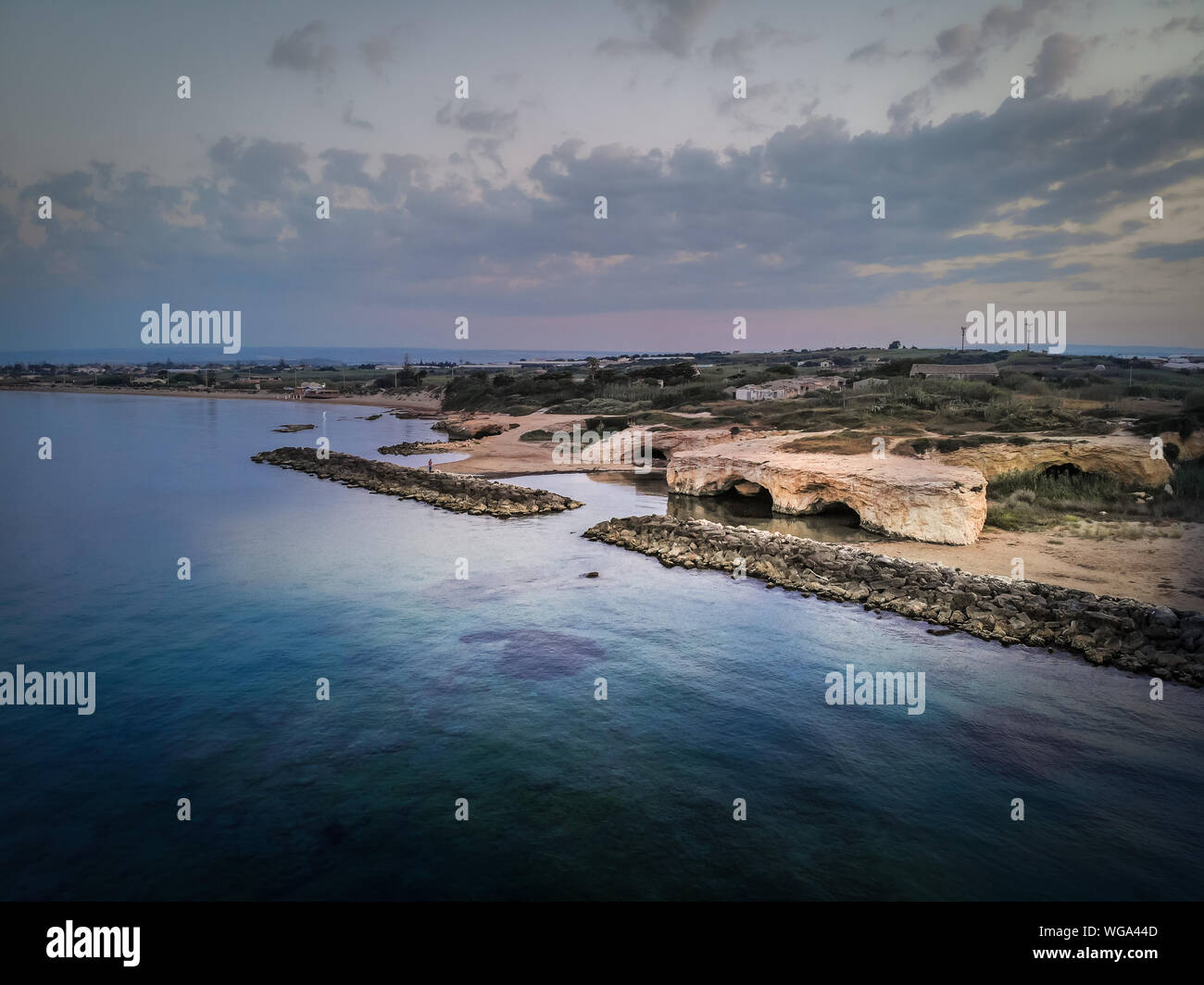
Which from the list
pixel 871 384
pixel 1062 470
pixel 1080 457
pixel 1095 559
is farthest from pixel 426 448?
pixel 1095 559

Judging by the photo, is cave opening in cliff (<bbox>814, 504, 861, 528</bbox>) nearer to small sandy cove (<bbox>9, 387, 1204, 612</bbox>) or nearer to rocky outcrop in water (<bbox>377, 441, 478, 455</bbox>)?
small sandy cove (<bbox>9, 387, 1204, 612</bbox>)

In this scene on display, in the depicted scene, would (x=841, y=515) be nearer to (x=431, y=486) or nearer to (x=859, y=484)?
(x=859, y=484)

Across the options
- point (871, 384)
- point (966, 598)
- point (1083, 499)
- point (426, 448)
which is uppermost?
point (871, 384)

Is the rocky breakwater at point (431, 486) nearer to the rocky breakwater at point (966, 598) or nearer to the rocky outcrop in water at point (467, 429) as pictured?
the rocky breakwater at point (966, 598)

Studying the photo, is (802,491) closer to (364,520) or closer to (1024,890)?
(364,520)

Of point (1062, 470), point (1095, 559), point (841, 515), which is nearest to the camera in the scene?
point (1095, 559)
